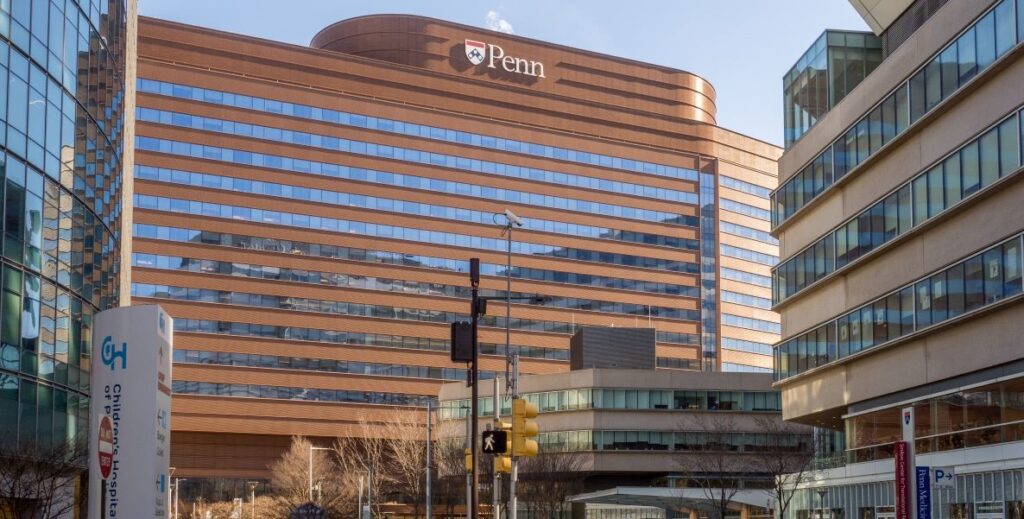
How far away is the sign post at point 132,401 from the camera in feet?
101

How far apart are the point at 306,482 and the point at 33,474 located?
258ft

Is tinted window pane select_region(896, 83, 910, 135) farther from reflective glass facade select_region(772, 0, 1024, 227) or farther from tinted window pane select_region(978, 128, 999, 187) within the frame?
tinted window pane select_region(978, 128, 999, 187)

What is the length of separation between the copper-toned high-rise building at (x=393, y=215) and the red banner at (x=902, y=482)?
9787cm

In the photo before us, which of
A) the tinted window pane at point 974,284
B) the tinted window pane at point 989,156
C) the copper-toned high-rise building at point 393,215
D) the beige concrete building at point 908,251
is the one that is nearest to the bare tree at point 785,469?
the beige concrete building at point 908,251

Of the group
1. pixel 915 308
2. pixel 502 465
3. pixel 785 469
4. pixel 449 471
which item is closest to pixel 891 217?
pixel 915 308

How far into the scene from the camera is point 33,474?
113 feet

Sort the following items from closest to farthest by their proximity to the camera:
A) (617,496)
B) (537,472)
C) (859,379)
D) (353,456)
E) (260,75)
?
(859,379) < (617,496) < (537,472) < (353,456) < (260,75)

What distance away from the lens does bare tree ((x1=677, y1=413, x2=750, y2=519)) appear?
79925 millimetres

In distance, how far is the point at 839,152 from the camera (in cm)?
5375

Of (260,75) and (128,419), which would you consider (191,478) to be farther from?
(128,419)

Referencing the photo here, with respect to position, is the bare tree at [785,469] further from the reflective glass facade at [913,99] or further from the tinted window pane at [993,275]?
the tinted window pane at [993,275]

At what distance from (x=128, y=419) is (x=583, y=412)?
74201 millimetres

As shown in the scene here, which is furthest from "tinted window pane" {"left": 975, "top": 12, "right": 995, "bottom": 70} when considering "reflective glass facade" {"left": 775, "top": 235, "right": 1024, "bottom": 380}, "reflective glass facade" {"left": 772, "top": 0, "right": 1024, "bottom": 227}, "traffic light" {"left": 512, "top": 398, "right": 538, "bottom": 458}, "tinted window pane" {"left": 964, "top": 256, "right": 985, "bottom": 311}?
"traffic light" {"left": 512, "top": 398, "right": 538, "bottom": 458}

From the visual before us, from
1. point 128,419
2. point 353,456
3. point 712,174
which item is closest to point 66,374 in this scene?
point 128,419
